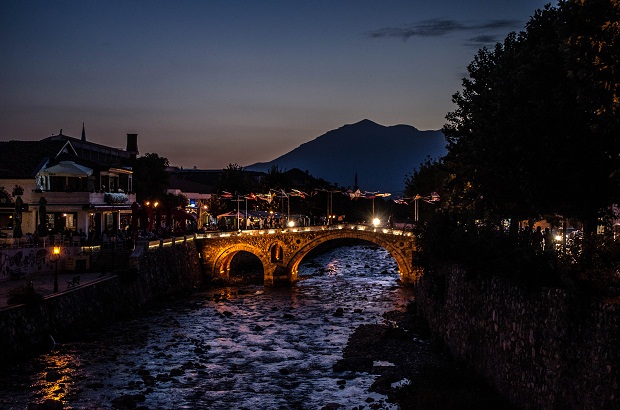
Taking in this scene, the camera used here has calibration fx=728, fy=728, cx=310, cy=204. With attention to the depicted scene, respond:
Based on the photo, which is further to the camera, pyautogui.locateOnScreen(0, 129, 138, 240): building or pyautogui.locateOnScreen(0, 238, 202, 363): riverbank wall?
pyautogui.locateOnScreen(0, 129, 138, 240): building

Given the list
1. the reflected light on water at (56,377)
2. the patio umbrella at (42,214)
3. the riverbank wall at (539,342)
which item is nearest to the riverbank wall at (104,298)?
the reflected light on water at (56,377)

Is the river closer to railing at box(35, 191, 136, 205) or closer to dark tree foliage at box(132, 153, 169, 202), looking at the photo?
railing at box(35, 191, 136, 205)

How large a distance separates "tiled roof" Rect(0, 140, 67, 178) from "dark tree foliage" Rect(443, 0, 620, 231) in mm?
40135

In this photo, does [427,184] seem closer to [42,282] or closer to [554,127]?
[42,282]

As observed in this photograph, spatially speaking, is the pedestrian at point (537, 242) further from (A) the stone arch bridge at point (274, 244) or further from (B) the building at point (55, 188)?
(A) the stone arch bridge at point (274, 244)

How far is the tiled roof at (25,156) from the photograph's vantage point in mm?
59188

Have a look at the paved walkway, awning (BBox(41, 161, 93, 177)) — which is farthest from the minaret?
the paved walkway

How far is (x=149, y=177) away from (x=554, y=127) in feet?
201

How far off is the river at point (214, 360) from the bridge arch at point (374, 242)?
7.44 meters

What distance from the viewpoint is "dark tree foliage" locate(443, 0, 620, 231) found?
22062 mm

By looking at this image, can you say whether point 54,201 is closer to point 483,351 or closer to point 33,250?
point 33,250

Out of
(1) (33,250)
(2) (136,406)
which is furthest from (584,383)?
(1) (33,250)

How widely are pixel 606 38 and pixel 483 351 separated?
12.3 metres

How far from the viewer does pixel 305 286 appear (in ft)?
Answer: 221
